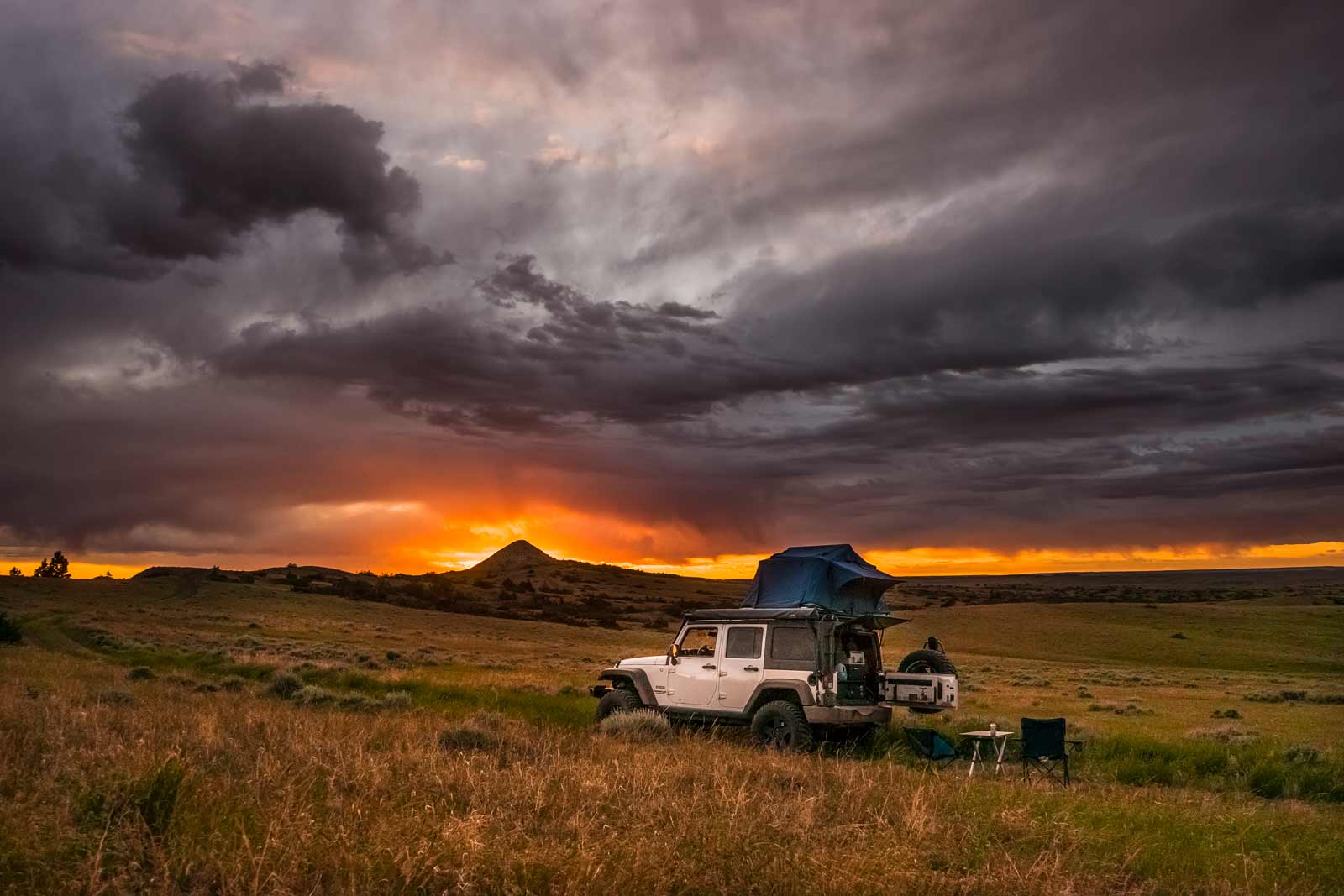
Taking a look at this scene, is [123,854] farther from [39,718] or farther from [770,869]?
[39,718]

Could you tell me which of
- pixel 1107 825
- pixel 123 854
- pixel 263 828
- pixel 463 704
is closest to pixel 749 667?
pixel 1107 825

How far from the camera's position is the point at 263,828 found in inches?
244

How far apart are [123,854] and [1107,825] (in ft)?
28.0

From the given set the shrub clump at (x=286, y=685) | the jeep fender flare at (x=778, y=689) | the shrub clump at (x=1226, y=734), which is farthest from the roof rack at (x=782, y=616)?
the shrub clump at (x=286, y=685)

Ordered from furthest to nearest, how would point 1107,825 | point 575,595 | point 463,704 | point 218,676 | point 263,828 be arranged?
1. point 575,595
2. point 218,676
3. point 463,704
4. point 1107,825
5. point 263,828

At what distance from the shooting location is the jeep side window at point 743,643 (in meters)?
14.9

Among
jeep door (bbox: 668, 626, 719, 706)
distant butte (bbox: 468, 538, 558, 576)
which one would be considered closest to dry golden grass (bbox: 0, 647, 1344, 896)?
jeep door (bbox: 668, 626, 719, 706)

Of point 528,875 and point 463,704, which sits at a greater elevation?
A: point 528,875

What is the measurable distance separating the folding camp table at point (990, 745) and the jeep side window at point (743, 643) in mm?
3412

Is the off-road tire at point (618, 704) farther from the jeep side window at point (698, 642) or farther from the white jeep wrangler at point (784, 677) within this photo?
the jeep side window at point (698, 642)

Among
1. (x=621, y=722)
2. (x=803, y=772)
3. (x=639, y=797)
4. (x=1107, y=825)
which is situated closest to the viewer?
(x=639, y=797)

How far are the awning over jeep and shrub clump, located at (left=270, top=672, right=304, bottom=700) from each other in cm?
1113

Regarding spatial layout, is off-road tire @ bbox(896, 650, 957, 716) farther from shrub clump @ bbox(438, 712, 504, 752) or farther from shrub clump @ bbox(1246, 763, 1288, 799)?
shrub clump @ bbox(438, 712, 504, 752)

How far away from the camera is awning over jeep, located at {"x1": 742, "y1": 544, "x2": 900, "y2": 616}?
15.6 metres
